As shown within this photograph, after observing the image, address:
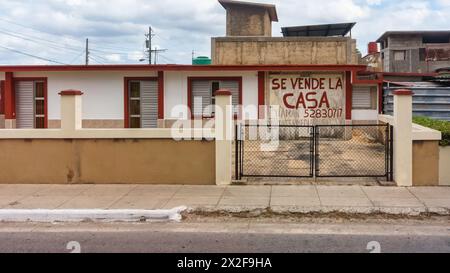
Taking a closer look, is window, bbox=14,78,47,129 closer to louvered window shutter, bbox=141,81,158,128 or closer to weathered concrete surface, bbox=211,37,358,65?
louvered window shutter, bbox=141,81,158,128

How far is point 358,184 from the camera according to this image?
1055cm

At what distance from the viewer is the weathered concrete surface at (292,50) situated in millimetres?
22422

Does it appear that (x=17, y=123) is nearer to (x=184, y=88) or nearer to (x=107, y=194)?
(x=184, y=88)

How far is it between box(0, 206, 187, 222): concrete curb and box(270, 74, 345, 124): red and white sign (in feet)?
38.0

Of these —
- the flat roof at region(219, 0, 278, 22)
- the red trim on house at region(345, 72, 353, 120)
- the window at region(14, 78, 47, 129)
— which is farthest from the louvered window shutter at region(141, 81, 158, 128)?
the flat roof at region(219, 0, 278, 22)

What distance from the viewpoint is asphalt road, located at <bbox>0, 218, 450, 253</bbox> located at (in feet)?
21.3

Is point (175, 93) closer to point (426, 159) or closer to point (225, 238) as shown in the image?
point (426, 159)

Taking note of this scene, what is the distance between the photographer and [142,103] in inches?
768

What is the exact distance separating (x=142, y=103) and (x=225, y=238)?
13.2m

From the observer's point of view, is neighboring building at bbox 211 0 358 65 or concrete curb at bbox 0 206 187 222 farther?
neighboring building at bbox 211 0 358 65

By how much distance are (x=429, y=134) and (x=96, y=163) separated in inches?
280
